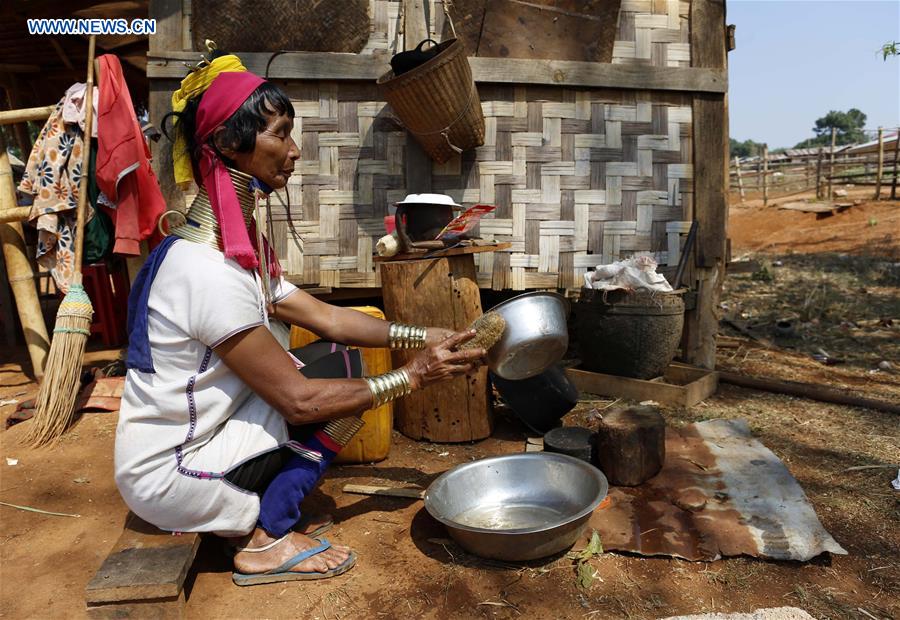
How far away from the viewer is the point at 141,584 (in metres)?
1.83

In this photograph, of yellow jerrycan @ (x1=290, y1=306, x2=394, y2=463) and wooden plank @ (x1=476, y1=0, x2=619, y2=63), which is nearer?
yellow jerrycan @ (x1=290, y1=306, x2=394, y2=463)

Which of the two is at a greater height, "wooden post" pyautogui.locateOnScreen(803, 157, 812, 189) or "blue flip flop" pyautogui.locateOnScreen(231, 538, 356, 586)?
"wooden post" pyautogui.locateOnScreen(803, 157, 812, 189)

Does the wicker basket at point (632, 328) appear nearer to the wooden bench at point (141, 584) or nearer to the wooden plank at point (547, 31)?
the wooden plank at point (547, 31)

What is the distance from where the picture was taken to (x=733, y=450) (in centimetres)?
308

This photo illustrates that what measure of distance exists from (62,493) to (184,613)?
1294 millimetres

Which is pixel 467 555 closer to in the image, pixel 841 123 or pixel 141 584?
pixel 141 584

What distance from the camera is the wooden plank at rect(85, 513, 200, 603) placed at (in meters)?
1.81

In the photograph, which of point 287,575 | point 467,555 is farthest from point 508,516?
point 287,575

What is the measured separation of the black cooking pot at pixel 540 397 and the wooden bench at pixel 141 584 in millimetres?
1806

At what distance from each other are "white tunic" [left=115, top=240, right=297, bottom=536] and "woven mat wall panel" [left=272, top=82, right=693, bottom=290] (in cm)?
184

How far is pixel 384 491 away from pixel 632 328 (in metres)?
1.86

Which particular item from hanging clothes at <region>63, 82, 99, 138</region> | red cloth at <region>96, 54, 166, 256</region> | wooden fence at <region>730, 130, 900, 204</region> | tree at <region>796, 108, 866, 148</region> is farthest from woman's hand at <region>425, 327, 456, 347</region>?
tree at <region>796, 108, 866, 148</region>

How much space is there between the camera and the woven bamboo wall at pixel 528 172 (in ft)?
12.8

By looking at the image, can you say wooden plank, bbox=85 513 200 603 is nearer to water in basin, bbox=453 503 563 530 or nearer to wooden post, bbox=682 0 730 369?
water in basin, bbox=453 503 563 530
